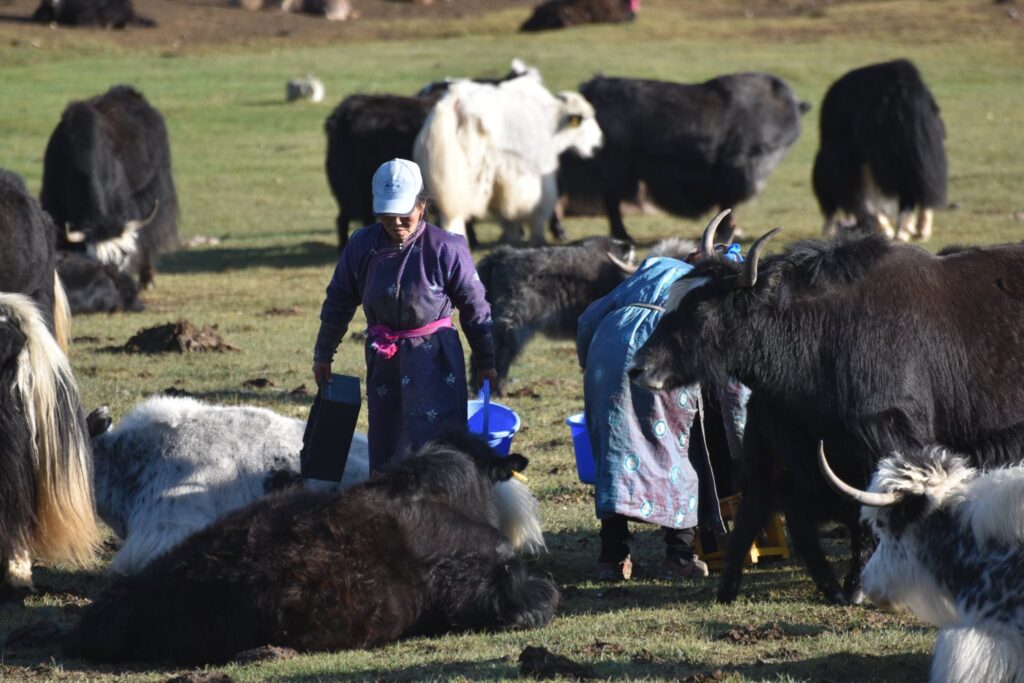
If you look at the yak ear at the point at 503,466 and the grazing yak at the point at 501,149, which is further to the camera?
the grazing yak at the point at 501,149

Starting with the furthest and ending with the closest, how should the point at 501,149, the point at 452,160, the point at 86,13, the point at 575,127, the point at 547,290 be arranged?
the point at 86,13, the point at 575,127, the point at 501,149, the point at 452,160, the point at 547,290

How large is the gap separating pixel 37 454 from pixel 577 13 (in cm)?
3112

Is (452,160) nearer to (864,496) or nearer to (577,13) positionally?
(864,496)

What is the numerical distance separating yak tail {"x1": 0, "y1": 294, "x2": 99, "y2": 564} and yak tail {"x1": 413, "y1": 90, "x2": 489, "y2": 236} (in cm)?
937

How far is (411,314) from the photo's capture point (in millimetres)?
5977

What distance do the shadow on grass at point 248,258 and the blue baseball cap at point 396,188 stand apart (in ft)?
32.3

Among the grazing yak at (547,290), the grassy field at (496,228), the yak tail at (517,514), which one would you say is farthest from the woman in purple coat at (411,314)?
the grazing yak at (547,290)

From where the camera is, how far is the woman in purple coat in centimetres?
596

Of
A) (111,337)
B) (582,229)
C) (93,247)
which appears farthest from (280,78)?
(111,337)

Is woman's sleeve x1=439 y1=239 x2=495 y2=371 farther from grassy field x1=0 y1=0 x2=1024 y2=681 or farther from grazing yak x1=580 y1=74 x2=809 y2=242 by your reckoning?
grazing yak x1=580 y1=74 x2=809 y2=242

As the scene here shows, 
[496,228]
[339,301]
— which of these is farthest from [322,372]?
[496,228]

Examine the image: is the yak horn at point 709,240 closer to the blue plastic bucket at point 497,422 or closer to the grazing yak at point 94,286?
the blue plastic bucket at point 497,422

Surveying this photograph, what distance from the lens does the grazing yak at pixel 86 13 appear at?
3275 cm

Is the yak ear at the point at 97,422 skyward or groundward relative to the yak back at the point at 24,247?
groundward
